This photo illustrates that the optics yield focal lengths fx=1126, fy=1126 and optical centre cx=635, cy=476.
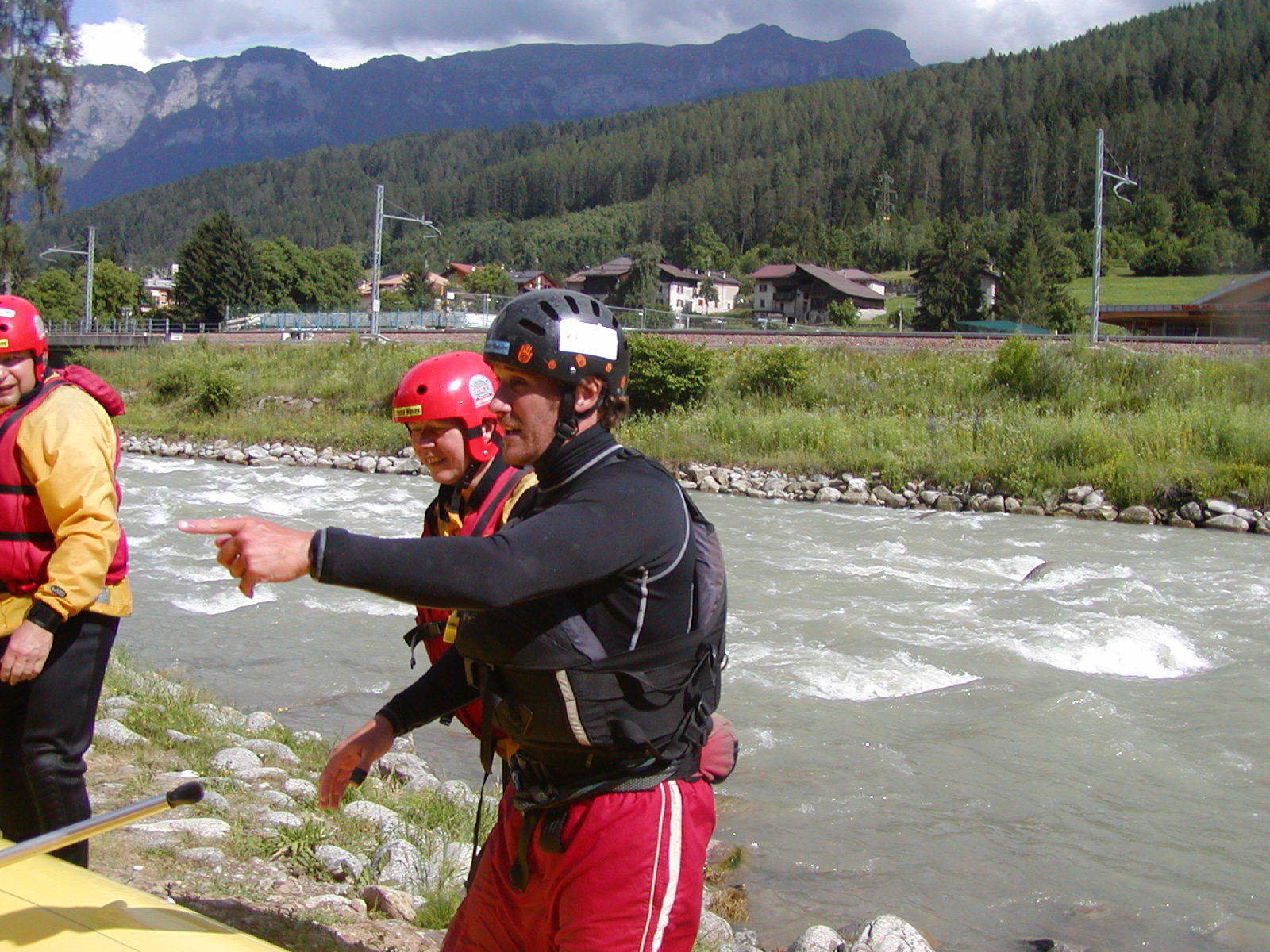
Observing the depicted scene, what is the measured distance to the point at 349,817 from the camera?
17.9ft

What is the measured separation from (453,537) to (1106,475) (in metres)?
24.4

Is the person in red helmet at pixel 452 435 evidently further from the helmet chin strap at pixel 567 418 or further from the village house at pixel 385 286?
the village house at pixel 385 286

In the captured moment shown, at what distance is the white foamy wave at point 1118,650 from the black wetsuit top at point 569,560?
9.64 m

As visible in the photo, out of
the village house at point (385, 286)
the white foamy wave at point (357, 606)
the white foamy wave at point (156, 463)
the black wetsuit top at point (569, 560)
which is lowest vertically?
the white foamy wave at point (156, 463)

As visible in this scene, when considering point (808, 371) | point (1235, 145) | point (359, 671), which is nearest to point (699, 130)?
point (1235, 145)

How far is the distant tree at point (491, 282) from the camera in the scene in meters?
108

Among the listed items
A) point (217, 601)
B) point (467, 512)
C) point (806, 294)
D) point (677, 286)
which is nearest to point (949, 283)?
point (806, 294)

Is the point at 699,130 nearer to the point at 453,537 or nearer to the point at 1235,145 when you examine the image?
the point at 1235,145

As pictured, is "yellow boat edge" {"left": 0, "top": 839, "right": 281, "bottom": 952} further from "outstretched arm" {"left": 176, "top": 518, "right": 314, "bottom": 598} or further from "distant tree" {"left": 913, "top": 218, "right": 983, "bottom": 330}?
"distant tree" {"left": 913, "top": 218, "right": 983, "bottom": 330}

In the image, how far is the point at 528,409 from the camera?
236 cm

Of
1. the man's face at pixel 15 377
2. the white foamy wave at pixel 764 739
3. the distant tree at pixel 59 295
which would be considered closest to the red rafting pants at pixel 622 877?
the man's face at pixel 15 377

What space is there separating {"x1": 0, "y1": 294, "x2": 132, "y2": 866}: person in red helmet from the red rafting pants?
203 cm

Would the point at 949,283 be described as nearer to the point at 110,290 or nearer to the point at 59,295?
the point at 59,295

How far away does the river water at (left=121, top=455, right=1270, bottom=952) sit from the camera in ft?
20.1
